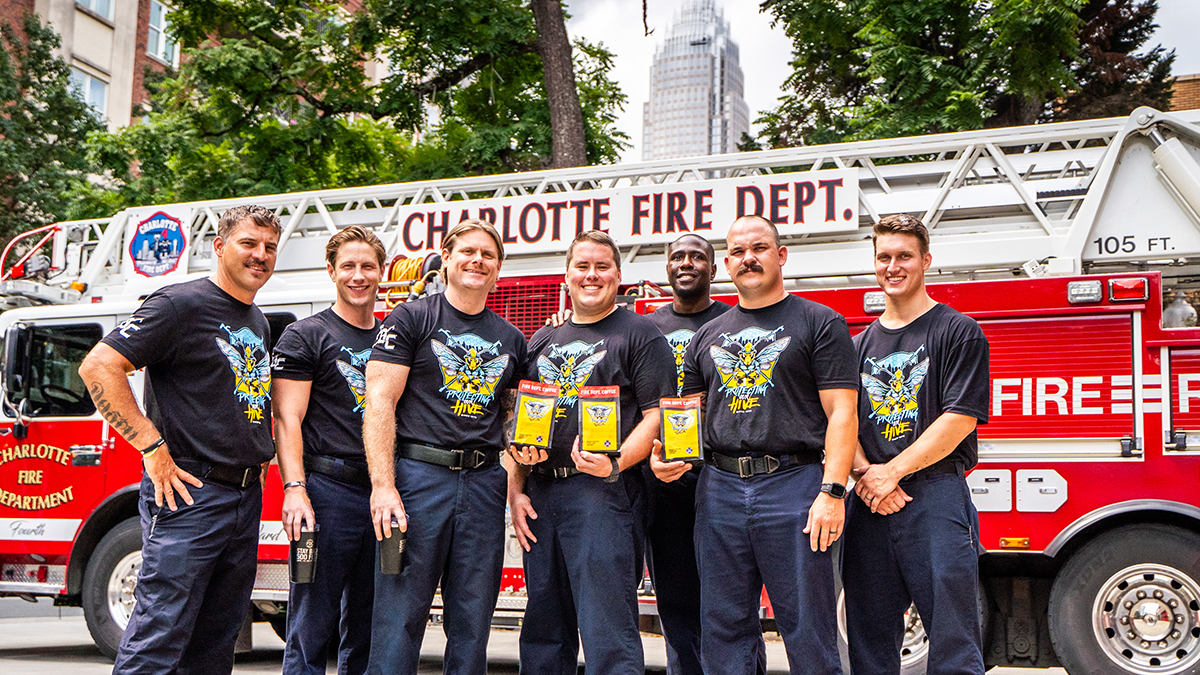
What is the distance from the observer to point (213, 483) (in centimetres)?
409

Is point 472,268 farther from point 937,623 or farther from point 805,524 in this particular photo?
point 937,623

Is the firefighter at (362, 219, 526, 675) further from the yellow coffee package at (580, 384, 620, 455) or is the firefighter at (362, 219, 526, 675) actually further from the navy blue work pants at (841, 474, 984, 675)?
the navy blue work pants at (841, 474, 984, 675)

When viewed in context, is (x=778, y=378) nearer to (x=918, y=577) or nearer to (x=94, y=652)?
(x=918, y=577)

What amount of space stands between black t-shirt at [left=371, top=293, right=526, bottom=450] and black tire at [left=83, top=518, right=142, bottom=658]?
394 cm

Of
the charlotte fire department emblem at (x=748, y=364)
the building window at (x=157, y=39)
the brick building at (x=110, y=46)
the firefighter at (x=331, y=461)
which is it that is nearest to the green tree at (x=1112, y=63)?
the charlotte fire department emblem at (x=748, y=364)

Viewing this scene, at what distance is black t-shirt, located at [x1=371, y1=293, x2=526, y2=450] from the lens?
4152mm

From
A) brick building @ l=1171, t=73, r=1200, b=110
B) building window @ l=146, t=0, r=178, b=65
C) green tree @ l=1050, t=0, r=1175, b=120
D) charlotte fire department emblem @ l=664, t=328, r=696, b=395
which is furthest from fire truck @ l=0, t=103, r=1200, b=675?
building window @ l=146, t=0, r=178, b=65

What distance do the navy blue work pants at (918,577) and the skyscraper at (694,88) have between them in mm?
154565

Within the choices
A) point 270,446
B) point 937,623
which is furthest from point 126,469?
point 937,623

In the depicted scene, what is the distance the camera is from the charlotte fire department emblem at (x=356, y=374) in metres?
4.76

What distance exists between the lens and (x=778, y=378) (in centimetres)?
410

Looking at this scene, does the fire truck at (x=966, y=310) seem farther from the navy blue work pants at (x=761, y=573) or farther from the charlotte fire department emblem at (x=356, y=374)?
the navy blue work pants at (x=761, y=573)

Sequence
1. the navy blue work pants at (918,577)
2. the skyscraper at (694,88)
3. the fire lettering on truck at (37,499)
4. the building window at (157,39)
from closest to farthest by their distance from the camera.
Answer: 1. the navy blue work pants at (918,577)
2. the fire lettering on truck at (37,499)
3. the building window at (157,39)
4. the skyscraper at (694,88)

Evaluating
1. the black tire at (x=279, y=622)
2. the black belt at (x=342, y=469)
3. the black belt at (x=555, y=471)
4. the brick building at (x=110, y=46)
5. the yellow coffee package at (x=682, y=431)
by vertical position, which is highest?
the brick building at (x=110, y=46)
